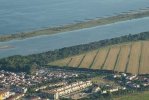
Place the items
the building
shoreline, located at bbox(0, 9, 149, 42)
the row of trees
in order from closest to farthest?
the building < the row of trees < shoreline, located at bbox(0, 9, 149, 42)

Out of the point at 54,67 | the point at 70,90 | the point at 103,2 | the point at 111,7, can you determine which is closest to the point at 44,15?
the point at 111,7

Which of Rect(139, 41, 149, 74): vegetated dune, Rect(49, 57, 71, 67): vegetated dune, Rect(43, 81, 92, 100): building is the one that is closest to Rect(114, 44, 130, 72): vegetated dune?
Rect(139, 41, 149, 74): vegetated dune

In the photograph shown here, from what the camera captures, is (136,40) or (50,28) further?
(50,28)

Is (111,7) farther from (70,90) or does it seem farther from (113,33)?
(70,90)

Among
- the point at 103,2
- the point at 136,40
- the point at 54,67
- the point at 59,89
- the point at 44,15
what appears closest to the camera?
the point at 59,89

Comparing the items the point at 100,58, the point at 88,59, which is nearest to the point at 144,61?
the point at 100,58

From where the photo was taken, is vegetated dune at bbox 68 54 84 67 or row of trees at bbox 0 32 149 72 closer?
row of trees at bbox 0 32 149 72

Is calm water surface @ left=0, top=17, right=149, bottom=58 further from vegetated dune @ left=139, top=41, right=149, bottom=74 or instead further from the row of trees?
vegetated dune @ left=139, top=41, right=149, bottom=74
